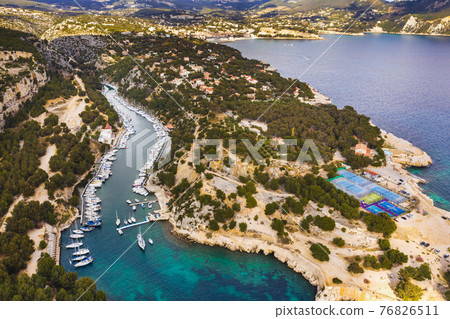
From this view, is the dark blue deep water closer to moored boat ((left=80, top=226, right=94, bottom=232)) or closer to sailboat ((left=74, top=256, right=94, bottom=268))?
sailboat ((left=74, top=256, right=94, bottom=268))

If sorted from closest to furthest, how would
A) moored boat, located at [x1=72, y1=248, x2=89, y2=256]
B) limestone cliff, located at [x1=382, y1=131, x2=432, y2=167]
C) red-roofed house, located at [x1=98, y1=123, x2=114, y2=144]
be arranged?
moored boat, located at [x1=72, y1=248, x2=89, y2=256] < limestone cliff, located at [x1=382, y1=131, x2=432, y2=167] < red-roofed house, located at [x1=98, y1=123, x2=114, y2=144]

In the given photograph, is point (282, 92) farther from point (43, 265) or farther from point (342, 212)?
point (43, 265)

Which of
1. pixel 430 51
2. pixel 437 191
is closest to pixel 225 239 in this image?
pixel 437 191

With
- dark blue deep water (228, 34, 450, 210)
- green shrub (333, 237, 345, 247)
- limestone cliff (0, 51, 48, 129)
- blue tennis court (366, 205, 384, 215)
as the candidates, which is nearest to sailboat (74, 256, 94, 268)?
green shrub (333, 237, 345, 247)

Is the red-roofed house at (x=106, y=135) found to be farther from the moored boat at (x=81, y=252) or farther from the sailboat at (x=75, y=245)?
the moored boat at (x=81, y=252)

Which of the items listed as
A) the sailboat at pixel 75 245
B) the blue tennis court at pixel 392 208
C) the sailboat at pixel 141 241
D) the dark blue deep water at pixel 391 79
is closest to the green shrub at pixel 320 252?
the blue tennis court at pixel 392 208

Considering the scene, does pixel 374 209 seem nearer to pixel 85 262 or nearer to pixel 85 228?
pixel 85 262
